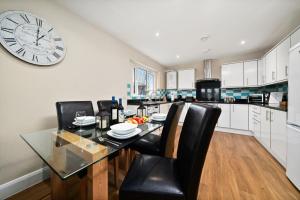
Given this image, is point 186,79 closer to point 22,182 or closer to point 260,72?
point 260,72

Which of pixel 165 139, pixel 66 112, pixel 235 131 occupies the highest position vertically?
pixel 66 112

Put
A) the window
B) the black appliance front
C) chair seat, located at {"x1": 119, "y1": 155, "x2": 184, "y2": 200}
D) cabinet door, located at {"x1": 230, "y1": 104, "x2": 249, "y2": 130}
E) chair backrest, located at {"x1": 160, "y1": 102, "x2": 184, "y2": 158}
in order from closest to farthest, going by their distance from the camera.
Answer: chair seat, located at {"x1": 119, "y1": 155, "x2": 184, "y2": 200}, chair backrest, located at {"x1": 160, "y1": 102, "x2": 184, "y2": 158}, cabinet door, located at {"x1": 230, "y1": 104, "x2": 249, "y2": 130}, the window, the black appliance front

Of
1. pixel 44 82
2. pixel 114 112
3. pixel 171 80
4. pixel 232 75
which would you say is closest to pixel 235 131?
pixel 232 75

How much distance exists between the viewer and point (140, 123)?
1.39 m

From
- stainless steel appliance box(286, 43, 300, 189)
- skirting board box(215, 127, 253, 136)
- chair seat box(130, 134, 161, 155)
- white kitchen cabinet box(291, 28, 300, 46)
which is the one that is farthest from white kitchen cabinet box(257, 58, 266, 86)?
chair seat box(130, 134, 161, 155)

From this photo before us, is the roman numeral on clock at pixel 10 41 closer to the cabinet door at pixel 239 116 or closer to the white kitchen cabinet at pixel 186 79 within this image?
the white kitchen cabinet at pixel 186 79

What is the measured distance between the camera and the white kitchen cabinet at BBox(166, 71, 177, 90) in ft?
15.5

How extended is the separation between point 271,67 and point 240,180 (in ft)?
7.99

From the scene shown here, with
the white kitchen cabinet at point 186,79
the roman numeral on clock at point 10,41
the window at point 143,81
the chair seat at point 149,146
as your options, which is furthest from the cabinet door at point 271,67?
the roman numeral on clock at point 10,41

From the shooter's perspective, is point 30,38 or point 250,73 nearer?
point 30,38

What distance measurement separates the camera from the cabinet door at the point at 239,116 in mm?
3264

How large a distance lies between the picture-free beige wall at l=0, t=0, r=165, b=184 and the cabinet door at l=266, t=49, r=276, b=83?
130 inches

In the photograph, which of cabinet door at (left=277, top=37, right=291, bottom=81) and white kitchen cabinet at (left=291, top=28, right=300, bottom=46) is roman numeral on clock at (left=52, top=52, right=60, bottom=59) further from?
cabinet door at (left=277, top=37, right=291, bottom=81)

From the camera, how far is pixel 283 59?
2.12 m
